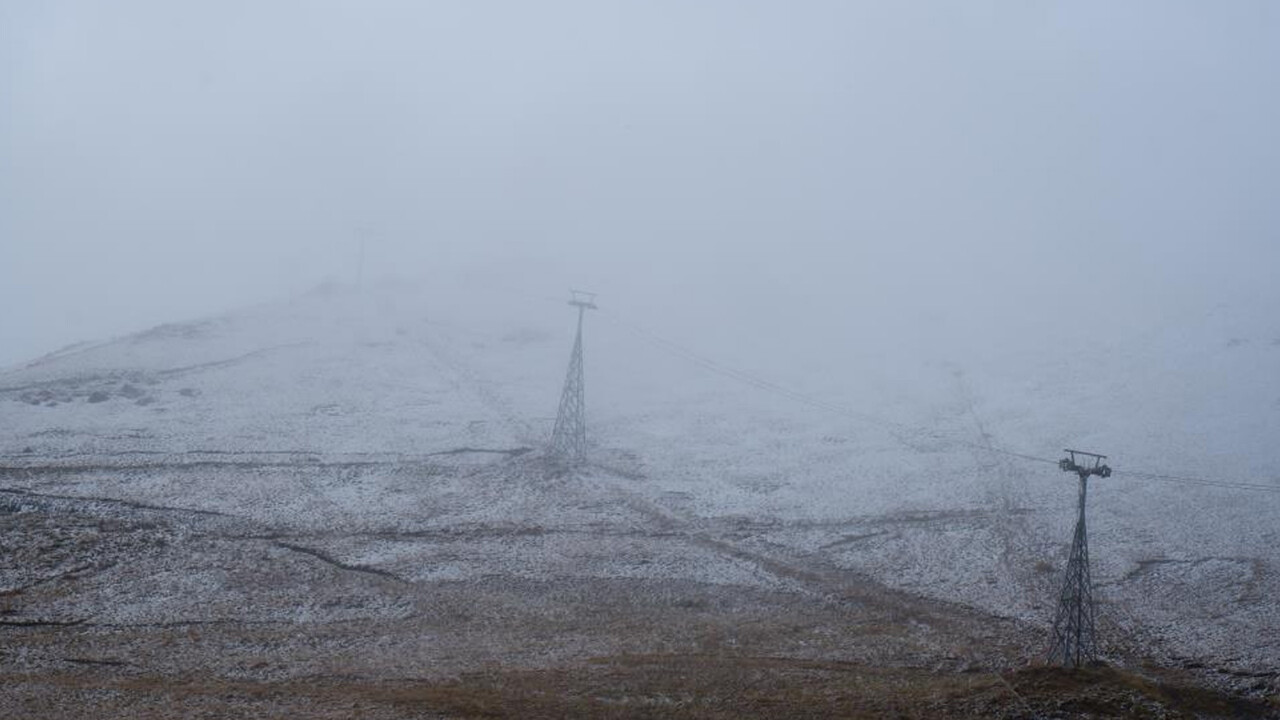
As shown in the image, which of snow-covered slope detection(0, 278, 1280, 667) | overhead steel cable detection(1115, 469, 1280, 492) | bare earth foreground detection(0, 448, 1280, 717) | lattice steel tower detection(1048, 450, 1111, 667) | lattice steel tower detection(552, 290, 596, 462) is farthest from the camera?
lattice steel tower detection(552, 290, 596, 462)

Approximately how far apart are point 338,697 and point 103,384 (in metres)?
38.2

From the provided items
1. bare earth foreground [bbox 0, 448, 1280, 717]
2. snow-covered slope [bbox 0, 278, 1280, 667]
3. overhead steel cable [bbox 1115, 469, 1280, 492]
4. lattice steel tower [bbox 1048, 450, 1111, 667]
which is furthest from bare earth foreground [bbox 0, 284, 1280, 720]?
overhead steel cable [bbox 1115, 469, 1280, 492]

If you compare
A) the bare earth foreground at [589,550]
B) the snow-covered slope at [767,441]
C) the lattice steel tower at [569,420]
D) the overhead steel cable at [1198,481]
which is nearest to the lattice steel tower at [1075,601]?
the bare earth foreground at [589,550]

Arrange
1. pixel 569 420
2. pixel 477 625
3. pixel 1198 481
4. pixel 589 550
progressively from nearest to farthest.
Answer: pixel 477 625 → pixel 589 550 → pixel 1198 481 → pixel 569 420

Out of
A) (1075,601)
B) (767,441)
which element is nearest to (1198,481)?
(767,441)

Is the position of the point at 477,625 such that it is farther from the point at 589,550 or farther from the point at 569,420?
the point at 569,420

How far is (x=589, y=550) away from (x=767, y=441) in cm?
1831

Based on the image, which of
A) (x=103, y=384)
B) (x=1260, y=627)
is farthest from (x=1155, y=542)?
(x=103, y=384)

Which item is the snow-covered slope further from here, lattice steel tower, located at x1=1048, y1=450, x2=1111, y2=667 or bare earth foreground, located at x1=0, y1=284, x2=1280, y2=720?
lattice steel tower, located at x1=1048, y1=450, x2=1111, y2=667

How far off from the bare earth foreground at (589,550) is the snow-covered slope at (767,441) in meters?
0.23

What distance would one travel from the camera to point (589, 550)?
111 ft

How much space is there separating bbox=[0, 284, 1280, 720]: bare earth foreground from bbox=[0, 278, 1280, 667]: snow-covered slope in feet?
0.75

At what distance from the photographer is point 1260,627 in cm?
2770

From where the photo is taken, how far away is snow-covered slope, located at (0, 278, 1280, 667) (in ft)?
108
